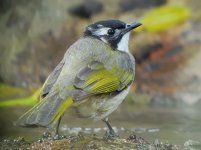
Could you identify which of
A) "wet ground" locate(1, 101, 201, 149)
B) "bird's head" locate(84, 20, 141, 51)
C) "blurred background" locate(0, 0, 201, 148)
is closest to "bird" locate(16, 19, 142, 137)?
"bird's head" locate(84, 20, 141, 51)

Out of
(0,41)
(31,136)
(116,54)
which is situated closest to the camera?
(116,54)

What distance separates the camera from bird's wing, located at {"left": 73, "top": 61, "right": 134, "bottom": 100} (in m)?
5.76

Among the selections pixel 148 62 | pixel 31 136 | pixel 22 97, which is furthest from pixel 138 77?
pixel 31 136

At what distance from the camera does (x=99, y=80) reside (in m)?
5.96

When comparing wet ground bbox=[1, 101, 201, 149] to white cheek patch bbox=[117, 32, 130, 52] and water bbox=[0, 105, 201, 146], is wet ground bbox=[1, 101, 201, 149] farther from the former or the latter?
white cheek patch bbox=[117, 32, 130, 52]

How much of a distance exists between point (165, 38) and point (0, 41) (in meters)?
2.46

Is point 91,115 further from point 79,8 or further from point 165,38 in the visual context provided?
point 79,8

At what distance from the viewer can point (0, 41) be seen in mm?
10359

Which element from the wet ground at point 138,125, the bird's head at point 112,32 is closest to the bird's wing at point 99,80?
the bird's head at point 112,32

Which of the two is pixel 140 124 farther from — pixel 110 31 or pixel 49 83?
pixel 49 83

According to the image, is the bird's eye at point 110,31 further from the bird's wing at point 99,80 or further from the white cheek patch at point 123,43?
the bird's wing at point 99,80

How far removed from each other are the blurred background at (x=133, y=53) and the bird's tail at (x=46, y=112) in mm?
1766

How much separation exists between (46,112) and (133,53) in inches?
177

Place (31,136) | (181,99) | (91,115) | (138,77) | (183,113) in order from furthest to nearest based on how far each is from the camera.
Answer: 1. (138,77)
2. (181,99)
3. (183,113)
4. (31,136)
5. (91,115)
